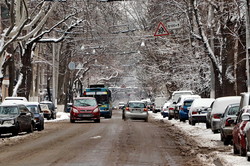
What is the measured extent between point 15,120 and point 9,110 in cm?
194

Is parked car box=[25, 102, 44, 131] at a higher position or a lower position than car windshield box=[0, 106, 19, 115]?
lower

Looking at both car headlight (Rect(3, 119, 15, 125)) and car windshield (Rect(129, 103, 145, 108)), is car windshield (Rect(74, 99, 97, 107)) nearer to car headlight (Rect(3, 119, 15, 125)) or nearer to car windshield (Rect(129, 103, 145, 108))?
car windshield (Rect(129, 103, 145, 108))

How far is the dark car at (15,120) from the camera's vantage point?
28312 mm

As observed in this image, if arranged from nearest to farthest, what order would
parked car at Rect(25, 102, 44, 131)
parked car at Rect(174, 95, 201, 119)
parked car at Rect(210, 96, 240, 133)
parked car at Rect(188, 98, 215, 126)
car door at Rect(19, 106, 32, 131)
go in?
parked car at Rect(210, 96, 240, 133) → car door at Rect(19, 106, 32, 131) → parked car at Rect(25, 102, 44, 131) → parked car at Rect(188, 98, 215, 126) → parked car at Rect(174, 95, 201, 119)

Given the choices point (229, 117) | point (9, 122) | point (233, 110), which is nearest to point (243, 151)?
point (229, 117)

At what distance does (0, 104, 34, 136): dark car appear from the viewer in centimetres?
2831

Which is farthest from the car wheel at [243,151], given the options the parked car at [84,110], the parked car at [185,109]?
the parked car at [84,110]

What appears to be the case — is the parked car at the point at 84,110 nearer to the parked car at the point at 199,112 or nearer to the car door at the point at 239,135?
the parked car at the point at 199,112

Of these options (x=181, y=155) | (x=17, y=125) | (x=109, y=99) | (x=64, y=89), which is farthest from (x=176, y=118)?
(x=181, y=155)

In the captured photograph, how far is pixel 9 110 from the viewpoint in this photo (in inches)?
1200

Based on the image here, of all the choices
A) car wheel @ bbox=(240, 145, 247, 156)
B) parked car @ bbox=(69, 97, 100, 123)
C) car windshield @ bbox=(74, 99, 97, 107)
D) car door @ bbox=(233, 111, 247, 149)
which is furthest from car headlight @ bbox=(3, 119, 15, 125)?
car windshield @ bbox=(74, 99, 97, 107)

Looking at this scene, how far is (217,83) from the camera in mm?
41375

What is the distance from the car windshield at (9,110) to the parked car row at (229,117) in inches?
342

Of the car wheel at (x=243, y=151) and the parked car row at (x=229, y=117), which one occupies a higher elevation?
the parked car row at (x=229, y=117)
